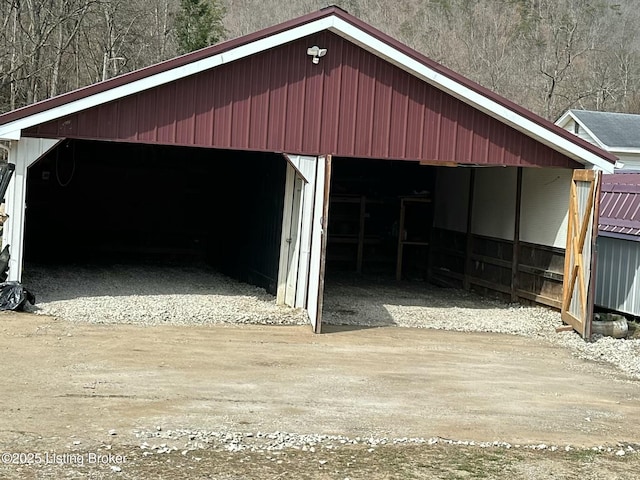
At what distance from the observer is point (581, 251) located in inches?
510

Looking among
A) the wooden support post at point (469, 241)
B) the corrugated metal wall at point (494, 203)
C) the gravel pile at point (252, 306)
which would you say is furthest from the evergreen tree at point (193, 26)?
the corrugated metal wall at point (494, 203)

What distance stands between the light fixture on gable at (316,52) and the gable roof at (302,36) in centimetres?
22

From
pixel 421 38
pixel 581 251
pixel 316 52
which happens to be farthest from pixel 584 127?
pixel 421 38

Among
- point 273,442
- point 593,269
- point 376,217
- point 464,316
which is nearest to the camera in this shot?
point 273,442

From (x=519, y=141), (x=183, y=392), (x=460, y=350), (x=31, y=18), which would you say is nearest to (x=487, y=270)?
(x=519, y=141)

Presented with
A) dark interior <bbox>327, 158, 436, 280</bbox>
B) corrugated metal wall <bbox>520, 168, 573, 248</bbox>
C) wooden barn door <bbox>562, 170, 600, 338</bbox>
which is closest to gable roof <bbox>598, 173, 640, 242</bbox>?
corrugated metal wall <bbox>520, 168, 573, 248</bbox>

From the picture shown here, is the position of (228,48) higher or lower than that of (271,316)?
higher

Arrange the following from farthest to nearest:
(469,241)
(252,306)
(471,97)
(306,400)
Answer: (469,241), (252,306), (471,97), (306,400)

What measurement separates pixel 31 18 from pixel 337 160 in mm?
20722

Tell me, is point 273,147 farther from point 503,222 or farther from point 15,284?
point 503,222

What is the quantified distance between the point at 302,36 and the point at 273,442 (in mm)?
7208

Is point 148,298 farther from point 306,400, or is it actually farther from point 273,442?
point 273,442

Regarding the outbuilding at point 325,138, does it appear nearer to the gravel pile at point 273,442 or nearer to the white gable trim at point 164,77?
the white gable trim at point 164,77

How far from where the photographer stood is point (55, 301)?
41.3ft
